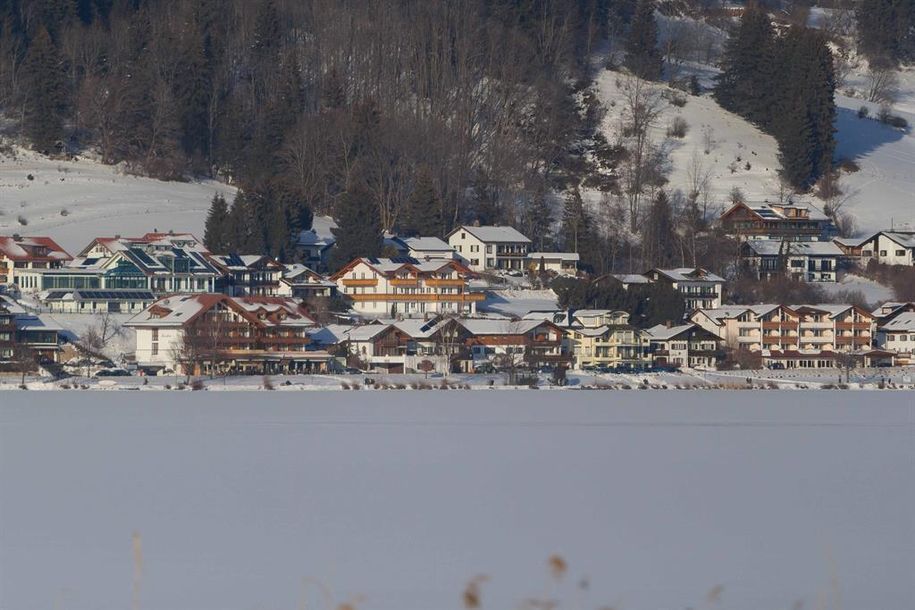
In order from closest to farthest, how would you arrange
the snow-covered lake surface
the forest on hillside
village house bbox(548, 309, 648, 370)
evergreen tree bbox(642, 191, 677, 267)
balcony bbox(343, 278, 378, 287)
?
the snow-covered lake surface, village house bbox(548, 309, 648, 370), balcony bbox(343, 278, 378, 287), evergreen tree bbox(642, 191, 677, 267), the forest on hillside

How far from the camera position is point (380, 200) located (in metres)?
51.9

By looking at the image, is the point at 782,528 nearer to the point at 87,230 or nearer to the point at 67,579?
the point at 67,579

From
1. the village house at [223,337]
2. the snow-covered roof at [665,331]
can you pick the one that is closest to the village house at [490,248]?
the snow-covered roof at [665,331]

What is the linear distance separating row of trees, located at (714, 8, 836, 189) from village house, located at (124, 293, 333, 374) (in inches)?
906

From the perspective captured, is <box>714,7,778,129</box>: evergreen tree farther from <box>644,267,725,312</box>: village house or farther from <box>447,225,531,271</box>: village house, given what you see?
<box>447,225,531,271</box>: village house

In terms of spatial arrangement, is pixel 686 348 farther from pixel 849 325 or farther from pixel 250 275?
pixel 250 275

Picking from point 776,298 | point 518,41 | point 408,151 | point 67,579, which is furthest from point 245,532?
point 518,41

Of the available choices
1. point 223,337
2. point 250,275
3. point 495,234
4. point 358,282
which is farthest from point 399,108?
point 223,337

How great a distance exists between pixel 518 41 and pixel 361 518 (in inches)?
1792

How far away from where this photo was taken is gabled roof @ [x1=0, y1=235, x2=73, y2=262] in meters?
43.4

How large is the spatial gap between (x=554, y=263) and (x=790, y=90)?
1369cm

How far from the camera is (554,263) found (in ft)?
161

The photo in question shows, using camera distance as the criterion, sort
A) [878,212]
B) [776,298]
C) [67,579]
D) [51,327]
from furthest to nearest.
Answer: [878,212] < [776,298] < [51,327] < [67,579]

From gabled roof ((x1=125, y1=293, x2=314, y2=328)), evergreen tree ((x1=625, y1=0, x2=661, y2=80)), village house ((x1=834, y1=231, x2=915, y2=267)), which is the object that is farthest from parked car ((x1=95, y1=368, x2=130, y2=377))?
evergreen tree ((x1=625, y1=0, x2=661, y2=80))
